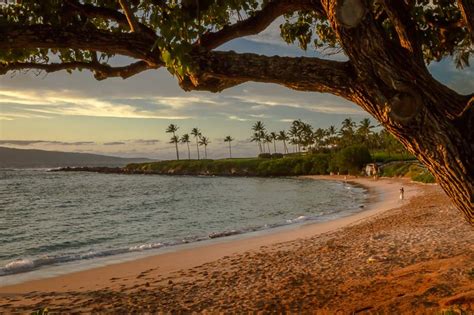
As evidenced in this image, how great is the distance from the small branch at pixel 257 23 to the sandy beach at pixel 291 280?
15.2 feet

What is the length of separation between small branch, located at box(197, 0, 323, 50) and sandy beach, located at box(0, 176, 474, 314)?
15.2 feet

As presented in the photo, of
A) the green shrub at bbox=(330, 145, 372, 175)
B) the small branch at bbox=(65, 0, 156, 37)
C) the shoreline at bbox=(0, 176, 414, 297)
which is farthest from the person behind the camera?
the green shrub at bbox=(330, 145, 372, 175)

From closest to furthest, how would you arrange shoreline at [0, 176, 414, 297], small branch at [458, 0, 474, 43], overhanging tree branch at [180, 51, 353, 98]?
overhanging tree branch at [180, 51, 353, 98] → small branch at [458, 0, 474, 43] → shoreline at [0, 176, 414, 297]

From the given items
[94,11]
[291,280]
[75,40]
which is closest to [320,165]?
[291,280]

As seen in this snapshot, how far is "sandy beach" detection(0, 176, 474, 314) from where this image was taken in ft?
24.4

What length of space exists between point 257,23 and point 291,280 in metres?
7.20

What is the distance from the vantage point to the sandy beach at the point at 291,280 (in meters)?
7.44

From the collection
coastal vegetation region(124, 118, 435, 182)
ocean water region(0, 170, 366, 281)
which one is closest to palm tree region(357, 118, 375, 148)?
coastal vegetation region(124, 118, 435, 182)

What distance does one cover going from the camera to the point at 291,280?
10383mm

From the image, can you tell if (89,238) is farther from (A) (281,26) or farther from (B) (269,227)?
(A) (281,26)

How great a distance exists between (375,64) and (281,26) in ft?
16.2

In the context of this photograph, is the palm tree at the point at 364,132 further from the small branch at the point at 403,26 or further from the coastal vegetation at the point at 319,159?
the small branch at the point at 403,26

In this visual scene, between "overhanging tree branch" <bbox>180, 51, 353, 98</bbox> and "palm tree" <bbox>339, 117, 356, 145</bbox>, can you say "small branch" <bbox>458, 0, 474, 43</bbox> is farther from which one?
"palm tree" <bbox>339, 117, 356, 145</bbox>

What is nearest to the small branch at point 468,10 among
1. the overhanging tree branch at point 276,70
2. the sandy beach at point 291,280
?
the overhanging tree branch at point 276,70
